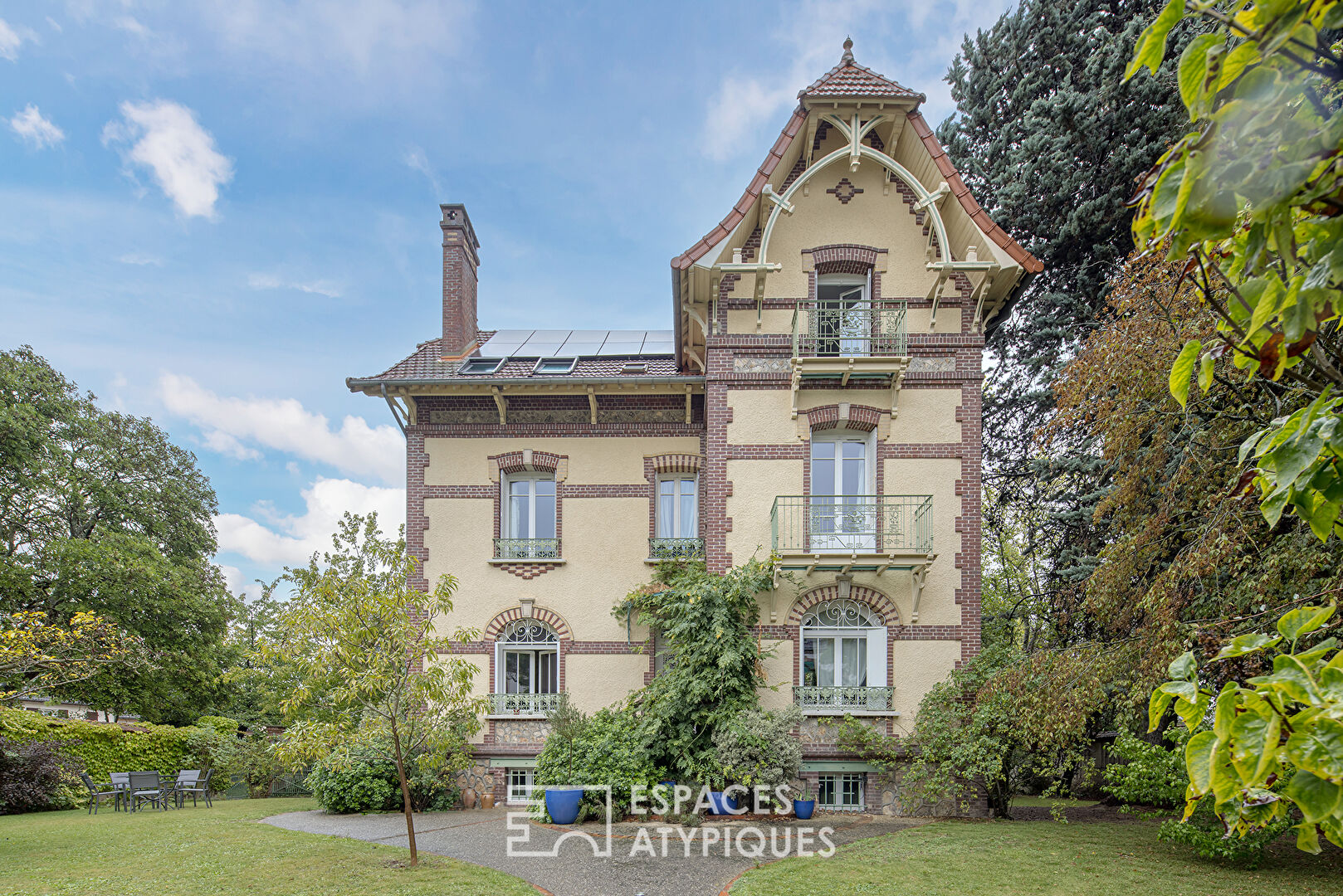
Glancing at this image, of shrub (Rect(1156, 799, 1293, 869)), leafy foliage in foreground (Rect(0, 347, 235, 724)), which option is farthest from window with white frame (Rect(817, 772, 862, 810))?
leafy foliage in foreground (Rect(0, 347, 235, 724))

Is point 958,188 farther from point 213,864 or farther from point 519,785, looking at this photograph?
point 213,864

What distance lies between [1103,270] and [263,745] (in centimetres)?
1977

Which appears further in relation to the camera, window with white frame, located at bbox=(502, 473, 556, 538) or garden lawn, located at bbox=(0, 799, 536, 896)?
window with white frame, located at bbox=(502, 473, 556, 538)

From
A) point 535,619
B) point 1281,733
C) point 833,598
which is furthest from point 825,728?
point 1281,733

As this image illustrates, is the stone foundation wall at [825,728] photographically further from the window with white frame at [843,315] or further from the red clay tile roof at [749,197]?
the red clay tile roof at [749,197]

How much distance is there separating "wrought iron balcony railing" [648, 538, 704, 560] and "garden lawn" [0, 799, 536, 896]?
259 inches

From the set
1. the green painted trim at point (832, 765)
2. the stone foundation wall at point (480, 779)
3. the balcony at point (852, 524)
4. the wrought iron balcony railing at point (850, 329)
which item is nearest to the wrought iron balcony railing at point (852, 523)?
the balcony at point (852, 524)

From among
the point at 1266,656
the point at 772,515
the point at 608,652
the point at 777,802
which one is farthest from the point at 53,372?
the point at 1266,656

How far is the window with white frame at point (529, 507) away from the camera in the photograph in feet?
48.6

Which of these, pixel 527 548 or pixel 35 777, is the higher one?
pixel 527 548

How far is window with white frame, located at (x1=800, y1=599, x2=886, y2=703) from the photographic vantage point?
1266 centimetres

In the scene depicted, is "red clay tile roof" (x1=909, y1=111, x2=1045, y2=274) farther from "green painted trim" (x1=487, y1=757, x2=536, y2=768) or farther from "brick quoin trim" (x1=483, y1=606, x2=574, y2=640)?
"green painted trim" (x1=487, y1=757, x2=536, y2=768)

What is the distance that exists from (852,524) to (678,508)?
353cm

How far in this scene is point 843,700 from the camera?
12.5 meters
